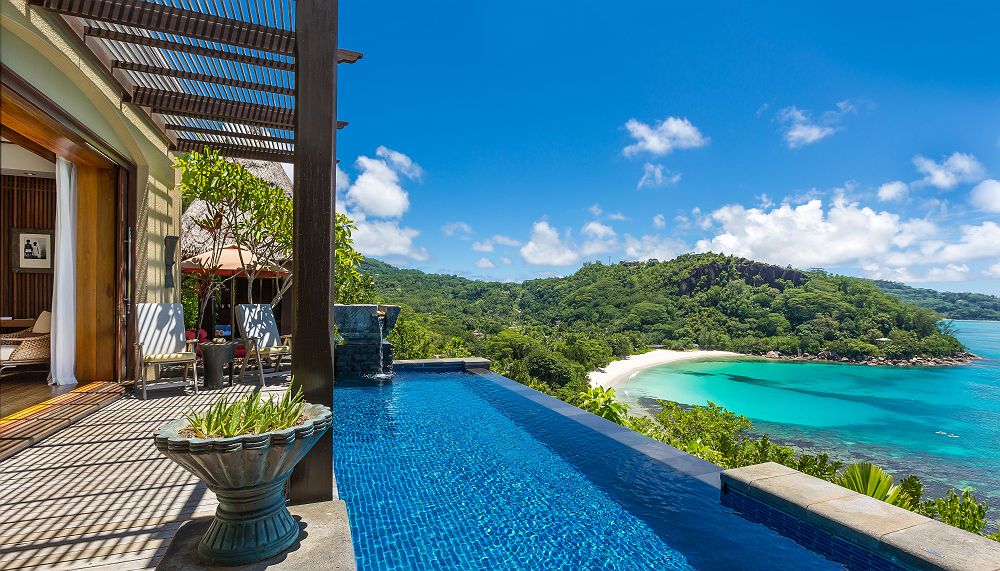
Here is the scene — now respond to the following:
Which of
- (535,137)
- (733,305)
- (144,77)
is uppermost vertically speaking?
(535,137)

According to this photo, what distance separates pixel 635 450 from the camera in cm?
401

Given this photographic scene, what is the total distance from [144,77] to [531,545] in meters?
5.44

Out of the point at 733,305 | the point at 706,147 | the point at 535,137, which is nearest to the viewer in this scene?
the point at 535,137

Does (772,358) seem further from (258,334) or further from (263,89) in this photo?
(263,89)

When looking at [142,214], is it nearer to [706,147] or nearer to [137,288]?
[137,288]

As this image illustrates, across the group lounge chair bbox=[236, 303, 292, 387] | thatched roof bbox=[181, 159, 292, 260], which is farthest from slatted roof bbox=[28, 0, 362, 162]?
thatched roof bbox=[181, 159, 292, 260]

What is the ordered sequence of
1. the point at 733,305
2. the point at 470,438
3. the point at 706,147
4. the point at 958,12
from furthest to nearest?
the point at 706,147, the point at 733,305, the point at 958,12, the point at 470,438

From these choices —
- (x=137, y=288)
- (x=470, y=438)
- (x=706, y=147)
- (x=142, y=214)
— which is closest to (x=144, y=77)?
(x=142, y=214)

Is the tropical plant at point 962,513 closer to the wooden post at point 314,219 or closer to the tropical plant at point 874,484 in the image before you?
the tropical plant at point 874,484

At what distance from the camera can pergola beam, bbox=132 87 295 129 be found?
4.82 meters

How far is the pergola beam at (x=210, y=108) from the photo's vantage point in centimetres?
482

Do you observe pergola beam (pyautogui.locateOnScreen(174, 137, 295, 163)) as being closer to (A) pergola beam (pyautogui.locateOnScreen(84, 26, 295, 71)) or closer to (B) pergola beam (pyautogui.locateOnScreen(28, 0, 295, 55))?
(A) pergola beam (pyautogui.locateOnScreen(84, 26, 295, 71))

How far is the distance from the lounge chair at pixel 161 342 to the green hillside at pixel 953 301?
82647mm

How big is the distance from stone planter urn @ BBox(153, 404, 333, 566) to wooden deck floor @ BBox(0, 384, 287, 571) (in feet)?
2.07
